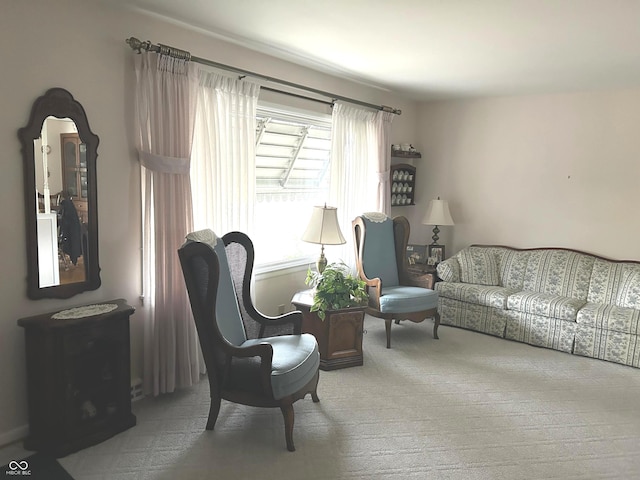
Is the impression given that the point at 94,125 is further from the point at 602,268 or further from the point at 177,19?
the point at 602,268

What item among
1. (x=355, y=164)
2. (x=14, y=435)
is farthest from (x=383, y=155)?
(x=14, y=435)

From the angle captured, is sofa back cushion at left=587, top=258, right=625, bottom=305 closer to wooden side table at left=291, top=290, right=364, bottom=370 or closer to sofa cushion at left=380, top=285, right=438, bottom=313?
sofa cushion at left=380, top=285, right=438, bottom=313

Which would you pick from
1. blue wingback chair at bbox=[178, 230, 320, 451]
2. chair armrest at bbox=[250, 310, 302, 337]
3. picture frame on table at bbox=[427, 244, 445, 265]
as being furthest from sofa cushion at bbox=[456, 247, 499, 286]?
blue wingback chair at bbox=[178, 230, 320, 451]

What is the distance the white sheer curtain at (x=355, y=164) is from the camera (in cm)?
470

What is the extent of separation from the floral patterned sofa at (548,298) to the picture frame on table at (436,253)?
286 millimetres

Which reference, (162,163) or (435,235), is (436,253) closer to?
(435,235)

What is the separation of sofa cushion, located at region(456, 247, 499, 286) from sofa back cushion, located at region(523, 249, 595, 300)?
33cm

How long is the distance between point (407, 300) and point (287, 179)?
5.42 feet

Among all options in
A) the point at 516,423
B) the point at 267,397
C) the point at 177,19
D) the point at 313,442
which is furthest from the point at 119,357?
the point at 516,423

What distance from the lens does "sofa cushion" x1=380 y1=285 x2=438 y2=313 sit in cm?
427

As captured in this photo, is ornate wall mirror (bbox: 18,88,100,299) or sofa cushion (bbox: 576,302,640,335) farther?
sofa cushion (bbox: 576,302,640,335)

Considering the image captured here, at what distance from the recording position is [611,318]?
4.04 metres

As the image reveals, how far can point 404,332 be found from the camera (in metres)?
4.71

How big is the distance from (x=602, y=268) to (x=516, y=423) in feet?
7.95
